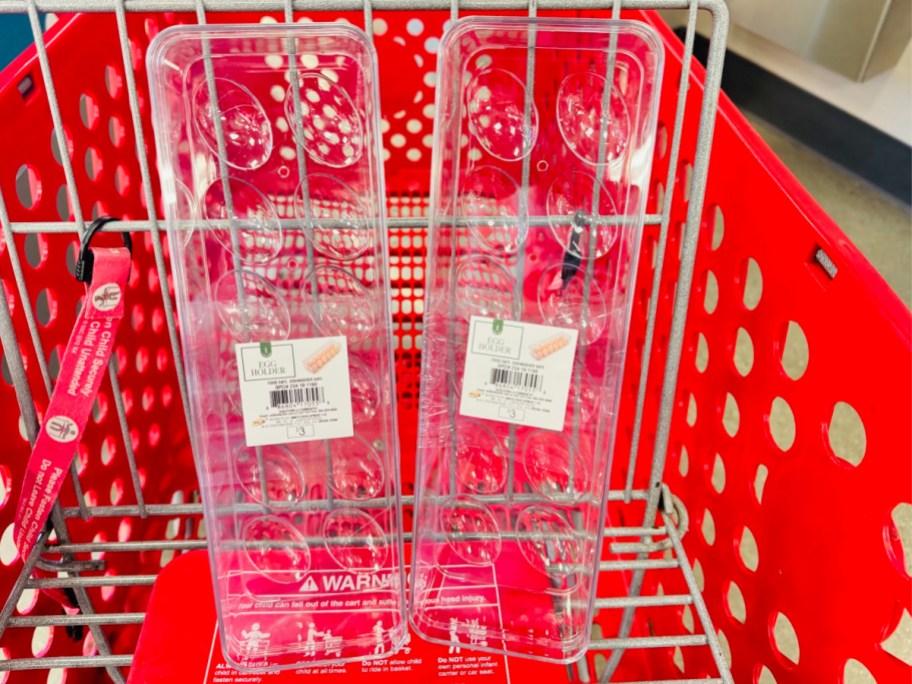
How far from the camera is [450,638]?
768mm

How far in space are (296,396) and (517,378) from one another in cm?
20

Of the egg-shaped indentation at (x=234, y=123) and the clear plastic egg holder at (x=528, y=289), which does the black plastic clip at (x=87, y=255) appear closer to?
the egg-shaped indentation at (x=234, y=123)

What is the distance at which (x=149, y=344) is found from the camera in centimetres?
117

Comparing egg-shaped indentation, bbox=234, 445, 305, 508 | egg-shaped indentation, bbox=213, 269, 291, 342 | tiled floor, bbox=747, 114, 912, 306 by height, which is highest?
egg-shaped indentation, bbox=213, 269, 291, 342

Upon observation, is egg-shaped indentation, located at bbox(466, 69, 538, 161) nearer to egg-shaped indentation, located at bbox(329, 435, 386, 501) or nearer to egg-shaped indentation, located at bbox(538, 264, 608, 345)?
egg-shaped indentation, located at bbox(538, 264, 608, 345)

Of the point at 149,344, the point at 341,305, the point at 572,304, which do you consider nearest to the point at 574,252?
the point at 572,304

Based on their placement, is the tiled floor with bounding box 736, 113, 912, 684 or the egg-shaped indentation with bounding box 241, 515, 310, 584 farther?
the tiled floor with bounding box 736, 113, 912, 684

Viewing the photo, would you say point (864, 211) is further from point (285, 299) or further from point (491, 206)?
point (285, 299)

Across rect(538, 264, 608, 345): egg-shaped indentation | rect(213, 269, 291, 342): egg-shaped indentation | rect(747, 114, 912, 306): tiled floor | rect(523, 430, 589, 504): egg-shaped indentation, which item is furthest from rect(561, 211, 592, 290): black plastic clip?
rect(747, 114, 912, 306): tiled floor

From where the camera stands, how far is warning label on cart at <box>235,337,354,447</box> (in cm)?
71

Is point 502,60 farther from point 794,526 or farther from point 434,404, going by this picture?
point 794,526

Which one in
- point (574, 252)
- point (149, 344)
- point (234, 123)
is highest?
point (234, 123)

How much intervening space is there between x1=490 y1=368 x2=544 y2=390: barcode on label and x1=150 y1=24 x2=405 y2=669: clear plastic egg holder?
3.9 inches

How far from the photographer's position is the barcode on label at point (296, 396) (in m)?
0.72
